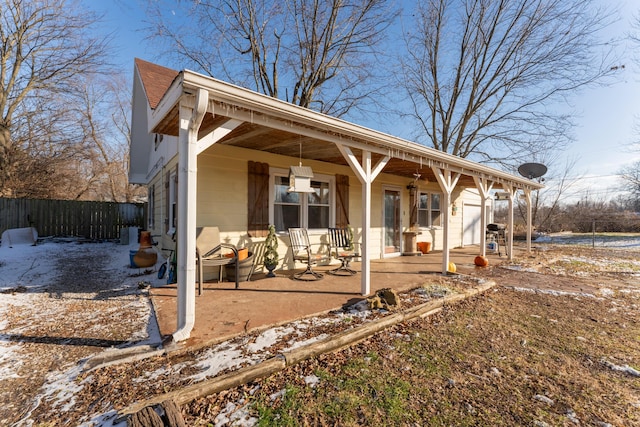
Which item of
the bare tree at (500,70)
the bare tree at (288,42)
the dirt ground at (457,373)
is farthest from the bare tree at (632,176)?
the dirt ground at (457,373)

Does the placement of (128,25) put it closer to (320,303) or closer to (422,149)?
(422,149)

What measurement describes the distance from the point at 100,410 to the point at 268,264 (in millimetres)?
3426

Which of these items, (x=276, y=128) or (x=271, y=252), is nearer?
(x=276, y=128)

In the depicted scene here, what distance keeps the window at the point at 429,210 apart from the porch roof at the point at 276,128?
7.43 feet

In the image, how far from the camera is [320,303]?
3742mm

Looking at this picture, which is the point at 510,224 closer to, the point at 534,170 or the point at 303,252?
the point at 534,170

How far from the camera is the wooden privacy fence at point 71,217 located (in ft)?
31.6

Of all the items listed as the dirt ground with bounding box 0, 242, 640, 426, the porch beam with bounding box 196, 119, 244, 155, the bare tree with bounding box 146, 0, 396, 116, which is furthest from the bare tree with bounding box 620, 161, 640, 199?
the porch beam with bounding box 196, 119, 244, 155

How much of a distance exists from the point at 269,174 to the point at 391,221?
4.13 metres

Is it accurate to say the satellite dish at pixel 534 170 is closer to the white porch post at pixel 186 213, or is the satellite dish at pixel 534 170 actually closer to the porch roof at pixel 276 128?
the porch roof at pixel 276 128

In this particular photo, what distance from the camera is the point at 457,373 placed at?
2311 mm

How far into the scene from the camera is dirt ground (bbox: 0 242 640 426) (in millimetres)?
1818

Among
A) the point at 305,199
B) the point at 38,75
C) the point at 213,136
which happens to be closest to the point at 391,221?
the point at 305,199

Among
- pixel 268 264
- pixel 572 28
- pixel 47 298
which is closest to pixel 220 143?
pixel 268 264
